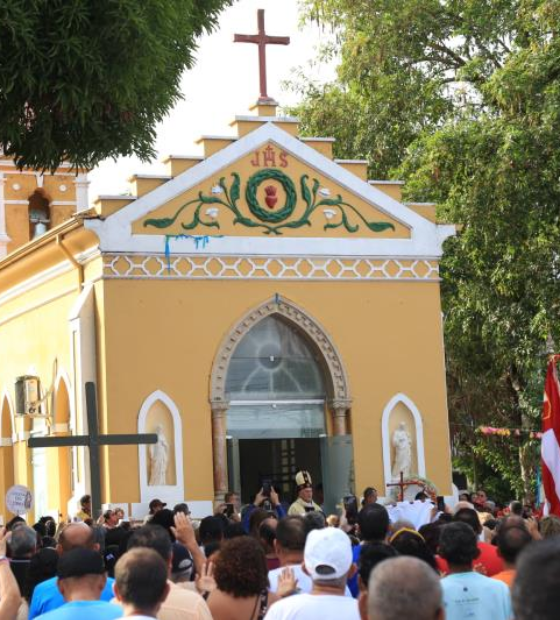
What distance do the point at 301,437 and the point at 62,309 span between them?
4573mm

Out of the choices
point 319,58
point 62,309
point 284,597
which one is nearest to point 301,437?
point 62,309

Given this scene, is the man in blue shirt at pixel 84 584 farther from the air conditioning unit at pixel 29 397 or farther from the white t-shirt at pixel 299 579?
the air conditioning unit at pixel 29 397

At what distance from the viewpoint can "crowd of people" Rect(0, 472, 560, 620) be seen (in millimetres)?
4746

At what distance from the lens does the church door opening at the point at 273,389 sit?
24.0m

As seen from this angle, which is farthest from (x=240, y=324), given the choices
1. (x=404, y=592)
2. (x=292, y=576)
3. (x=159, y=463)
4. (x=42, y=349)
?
(x=404, y=592)

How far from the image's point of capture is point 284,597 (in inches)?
285

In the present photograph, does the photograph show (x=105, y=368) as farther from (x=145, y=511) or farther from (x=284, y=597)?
(x=284, y=597)

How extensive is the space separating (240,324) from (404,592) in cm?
1914

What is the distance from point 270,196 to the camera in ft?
79.3

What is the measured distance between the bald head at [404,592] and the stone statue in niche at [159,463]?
1832cm

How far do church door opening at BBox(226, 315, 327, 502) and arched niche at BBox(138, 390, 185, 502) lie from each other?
0.97m

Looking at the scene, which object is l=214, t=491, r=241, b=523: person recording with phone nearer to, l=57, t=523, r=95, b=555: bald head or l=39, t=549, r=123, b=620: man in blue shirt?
l=57, t=523, r=95, b=555: bald head

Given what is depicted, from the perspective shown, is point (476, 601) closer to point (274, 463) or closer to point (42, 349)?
point (42, 349)

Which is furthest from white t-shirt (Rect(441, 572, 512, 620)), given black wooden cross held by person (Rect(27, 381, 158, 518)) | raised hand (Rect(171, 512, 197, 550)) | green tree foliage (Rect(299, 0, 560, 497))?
green tree foliage (Rect(299, 0, 560, 497))
